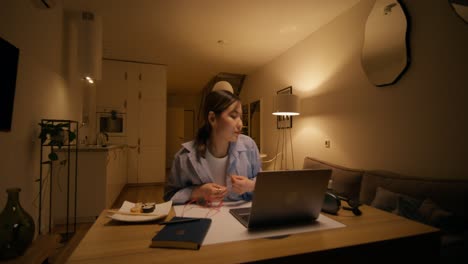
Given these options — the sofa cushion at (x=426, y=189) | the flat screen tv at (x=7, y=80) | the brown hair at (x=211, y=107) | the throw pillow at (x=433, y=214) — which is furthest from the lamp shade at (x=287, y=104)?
the flat screen tv at (x=7, y=80)

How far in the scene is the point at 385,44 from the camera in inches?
84.6

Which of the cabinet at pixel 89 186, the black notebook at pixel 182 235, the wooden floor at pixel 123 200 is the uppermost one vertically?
the black notebook at pixel 182 235

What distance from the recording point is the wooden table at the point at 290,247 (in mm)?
592

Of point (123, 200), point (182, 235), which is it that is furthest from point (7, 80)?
point (123, 200)

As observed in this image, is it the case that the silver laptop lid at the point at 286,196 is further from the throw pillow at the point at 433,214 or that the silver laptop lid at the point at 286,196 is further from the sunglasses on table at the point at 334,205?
the throw pillow at the point at 433,214

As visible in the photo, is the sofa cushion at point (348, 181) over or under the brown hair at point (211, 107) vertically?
under

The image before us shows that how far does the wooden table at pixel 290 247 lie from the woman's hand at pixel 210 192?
0.88 ft

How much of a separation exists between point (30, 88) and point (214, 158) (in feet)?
6.23

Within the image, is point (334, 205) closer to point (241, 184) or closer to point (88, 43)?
point (241, 184)

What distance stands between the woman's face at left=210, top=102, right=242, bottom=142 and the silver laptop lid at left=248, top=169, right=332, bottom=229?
0.51 metres

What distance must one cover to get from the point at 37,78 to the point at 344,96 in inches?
127

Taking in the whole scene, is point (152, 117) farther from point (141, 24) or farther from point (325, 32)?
point (325, 32)

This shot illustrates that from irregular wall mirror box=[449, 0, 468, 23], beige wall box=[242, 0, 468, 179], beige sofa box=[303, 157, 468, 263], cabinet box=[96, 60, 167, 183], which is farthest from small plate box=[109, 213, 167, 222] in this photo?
cabinet box=[96, 60, 167, 183]

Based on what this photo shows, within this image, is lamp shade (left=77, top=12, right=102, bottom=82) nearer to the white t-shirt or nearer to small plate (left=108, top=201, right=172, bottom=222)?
the white t-shirt
